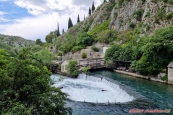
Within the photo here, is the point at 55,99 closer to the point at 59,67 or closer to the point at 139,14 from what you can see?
the point at 59,67

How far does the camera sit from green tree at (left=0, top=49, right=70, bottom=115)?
1080 centimetres

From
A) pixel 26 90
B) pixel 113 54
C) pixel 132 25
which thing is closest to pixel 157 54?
pixel 113 54

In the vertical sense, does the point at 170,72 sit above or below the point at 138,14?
below

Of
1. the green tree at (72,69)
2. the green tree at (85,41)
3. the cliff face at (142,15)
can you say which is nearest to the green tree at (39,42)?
the green tree at (85,41)

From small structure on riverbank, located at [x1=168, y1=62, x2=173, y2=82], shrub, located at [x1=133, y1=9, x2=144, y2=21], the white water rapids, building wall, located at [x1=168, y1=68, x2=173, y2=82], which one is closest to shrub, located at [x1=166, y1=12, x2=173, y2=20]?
shrub, located at [x1=133, y1=9, x2=144, y2=21]

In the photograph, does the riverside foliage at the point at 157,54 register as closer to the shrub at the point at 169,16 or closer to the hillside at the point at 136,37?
the hillside at the point at 136,37

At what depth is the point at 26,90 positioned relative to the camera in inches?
460

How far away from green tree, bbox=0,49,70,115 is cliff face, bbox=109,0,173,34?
52.0 m

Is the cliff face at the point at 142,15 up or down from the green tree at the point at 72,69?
up

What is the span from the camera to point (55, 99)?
11359 mm

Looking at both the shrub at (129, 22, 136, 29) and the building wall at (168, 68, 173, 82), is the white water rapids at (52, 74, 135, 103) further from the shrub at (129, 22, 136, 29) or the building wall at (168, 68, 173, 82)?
the shrub at (129, 22, 136, 29)

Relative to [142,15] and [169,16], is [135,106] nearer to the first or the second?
[169,16]

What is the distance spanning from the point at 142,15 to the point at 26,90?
6599 cm

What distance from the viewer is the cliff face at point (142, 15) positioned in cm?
5731
